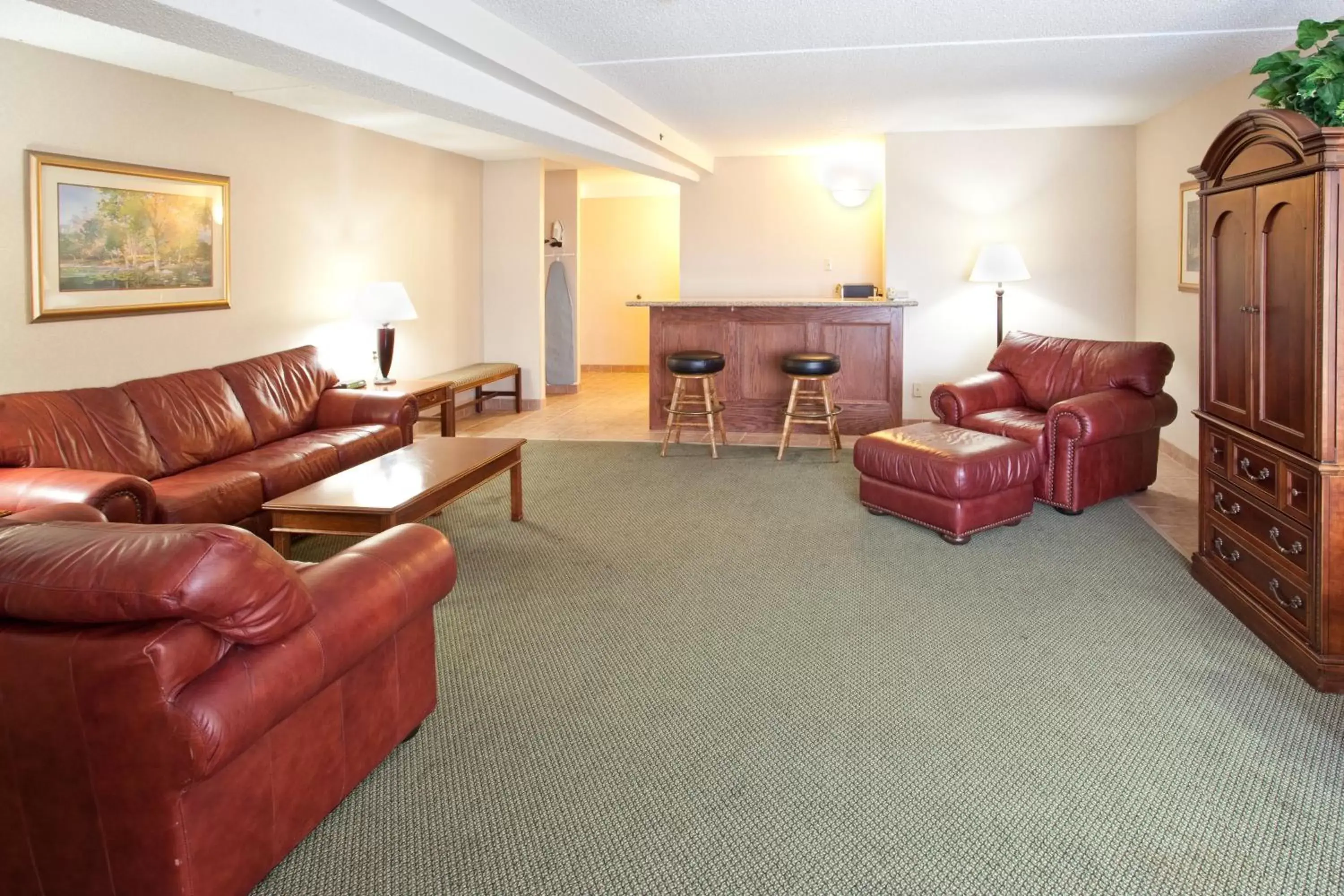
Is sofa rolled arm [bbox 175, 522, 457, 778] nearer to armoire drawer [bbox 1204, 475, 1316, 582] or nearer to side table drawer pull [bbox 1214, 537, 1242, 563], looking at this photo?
armoire drawer [bbox 1204, 475, 1316, 582]

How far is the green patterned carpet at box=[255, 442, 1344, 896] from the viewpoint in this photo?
2.07m

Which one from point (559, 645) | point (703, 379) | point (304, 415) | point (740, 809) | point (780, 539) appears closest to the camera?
point (740, 809)

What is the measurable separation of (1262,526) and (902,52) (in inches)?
108

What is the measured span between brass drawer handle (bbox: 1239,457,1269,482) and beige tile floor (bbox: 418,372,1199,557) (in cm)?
91

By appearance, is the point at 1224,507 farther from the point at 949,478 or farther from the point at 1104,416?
the point at 1104,416

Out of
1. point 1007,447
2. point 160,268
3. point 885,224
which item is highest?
point 885,224

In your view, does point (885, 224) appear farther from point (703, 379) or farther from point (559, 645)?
point (559, 645)

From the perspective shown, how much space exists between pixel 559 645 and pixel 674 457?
140 inches

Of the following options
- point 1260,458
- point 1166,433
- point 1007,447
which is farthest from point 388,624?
point 1166,433

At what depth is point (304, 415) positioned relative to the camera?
565 cm

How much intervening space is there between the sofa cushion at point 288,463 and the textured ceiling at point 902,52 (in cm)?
236

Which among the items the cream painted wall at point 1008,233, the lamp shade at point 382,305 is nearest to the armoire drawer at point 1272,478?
the cream painted wall at point 1008,233

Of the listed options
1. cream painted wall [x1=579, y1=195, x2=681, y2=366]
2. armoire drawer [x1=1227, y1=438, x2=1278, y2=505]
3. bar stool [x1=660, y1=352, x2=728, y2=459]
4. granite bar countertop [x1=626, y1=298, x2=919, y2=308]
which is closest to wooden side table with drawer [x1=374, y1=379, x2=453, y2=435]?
granite bar countertop [x1=626, y1=298, x2=919, y2=308]

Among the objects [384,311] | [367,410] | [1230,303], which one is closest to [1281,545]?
[1230,303]
